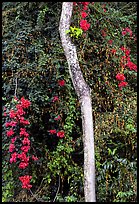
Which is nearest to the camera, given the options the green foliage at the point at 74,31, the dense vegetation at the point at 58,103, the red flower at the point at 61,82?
the green foliage at the point at 74,31

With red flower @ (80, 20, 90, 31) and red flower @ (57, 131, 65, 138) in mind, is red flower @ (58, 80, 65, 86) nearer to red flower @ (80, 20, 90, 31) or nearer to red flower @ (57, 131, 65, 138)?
red flower @ (57, 131, 65, 138)

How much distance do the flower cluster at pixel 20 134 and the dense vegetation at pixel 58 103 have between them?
0.12 m

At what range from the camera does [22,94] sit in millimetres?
2867

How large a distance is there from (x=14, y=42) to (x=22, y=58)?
180mm

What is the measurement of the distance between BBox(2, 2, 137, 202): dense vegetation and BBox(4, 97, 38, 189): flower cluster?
12cm

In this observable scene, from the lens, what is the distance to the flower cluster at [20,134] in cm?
258

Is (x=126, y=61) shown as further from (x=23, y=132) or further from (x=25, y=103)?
(x=23, y=132)

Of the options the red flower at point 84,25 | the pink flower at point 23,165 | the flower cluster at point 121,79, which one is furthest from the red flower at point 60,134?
the red flower at point 84,25

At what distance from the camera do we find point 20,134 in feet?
8.62

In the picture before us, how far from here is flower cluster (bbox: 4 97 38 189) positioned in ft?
8.46

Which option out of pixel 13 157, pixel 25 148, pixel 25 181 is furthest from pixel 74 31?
pixel 25 181

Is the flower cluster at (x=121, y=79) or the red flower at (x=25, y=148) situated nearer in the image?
the red flower at (x=25, y=148)

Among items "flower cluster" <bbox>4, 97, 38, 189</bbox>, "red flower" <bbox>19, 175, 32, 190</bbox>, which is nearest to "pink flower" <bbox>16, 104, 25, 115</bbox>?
"flower cluster" <bbox>4, 97, 38, 189</bbox>

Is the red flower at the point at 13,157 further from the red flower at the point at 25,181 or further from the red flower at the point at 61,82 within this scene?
the red flower at the point at 61,82
